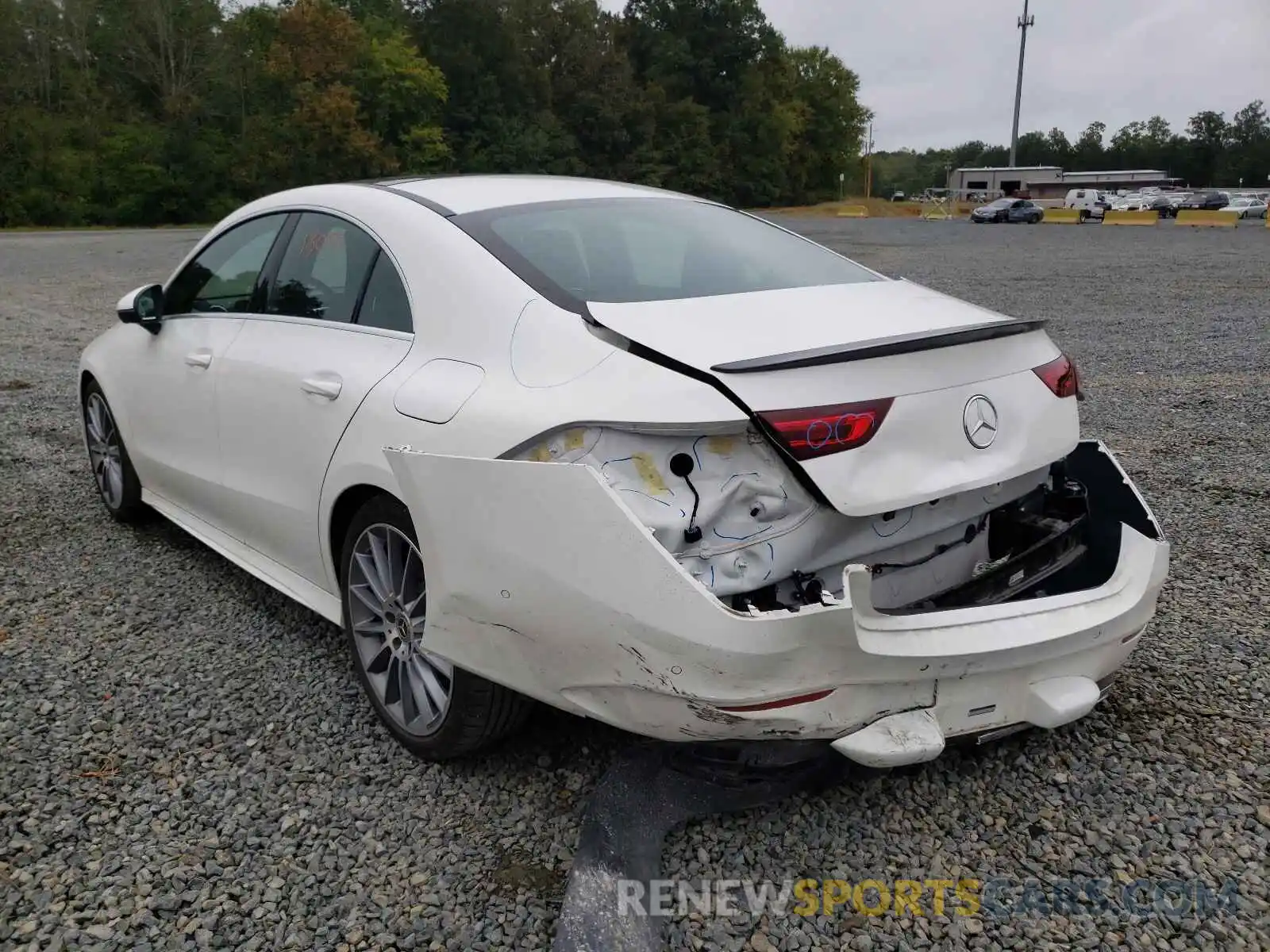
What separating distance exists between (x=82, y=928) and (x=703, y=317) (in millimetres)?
1962

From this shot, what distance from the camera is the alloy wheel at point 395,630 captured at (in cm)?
280

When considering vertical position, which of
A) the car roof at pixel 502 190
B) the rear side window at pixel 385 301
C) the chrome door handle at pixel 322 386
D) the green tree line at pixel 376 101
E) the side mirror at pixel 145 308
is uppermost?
the green tree line at pixel 376 101

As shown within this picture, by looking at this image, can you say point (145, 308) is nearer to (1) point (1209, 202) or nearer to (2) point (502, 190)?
(2) point (502, 190)

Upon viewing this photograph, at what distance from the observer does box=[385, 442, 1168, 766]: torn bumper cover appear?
210 cm

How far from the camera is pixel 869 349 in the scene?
2.34 m

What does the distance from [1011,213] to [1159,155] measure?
77486 mm

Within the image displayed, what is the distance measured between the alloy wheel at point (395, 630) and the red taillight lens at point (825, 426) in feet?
3.44

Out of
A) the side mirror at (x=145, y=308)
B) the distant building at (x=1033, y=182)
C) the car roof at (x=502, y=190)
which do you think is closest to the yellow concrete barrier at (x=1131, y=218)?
the distant building at (x=1033, y=182)

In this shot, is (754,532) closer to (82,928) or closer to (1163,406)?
(82,928)

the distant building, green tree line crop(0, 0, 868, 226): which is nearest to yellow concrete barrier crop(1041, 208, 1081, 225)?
the distant building

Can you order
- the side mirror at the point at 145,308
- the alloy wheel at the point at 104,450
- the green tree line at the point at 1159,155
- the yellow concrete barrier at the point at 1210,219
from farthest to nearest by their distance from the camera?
A: the green tree line at the point at 1159,155 < the yellow concrete barrier at the point at 1210,219 < the alloy wheel at the point at 104,450 < the side mirror at the point at 145,308

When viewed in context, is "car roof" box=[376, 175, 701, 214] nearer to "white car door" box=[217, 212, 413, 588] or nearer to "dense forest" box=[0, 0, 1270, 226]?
"white car door" box=[217, 212, 413, 588]

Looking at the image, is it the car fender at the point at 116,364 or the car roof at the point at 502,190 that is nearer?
the car roof at the point at 502,190

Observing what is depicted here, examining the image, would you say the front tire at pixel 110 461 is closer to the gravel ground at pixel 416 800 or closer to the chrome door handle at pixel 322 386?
the gravel ground at pixel 416 800
